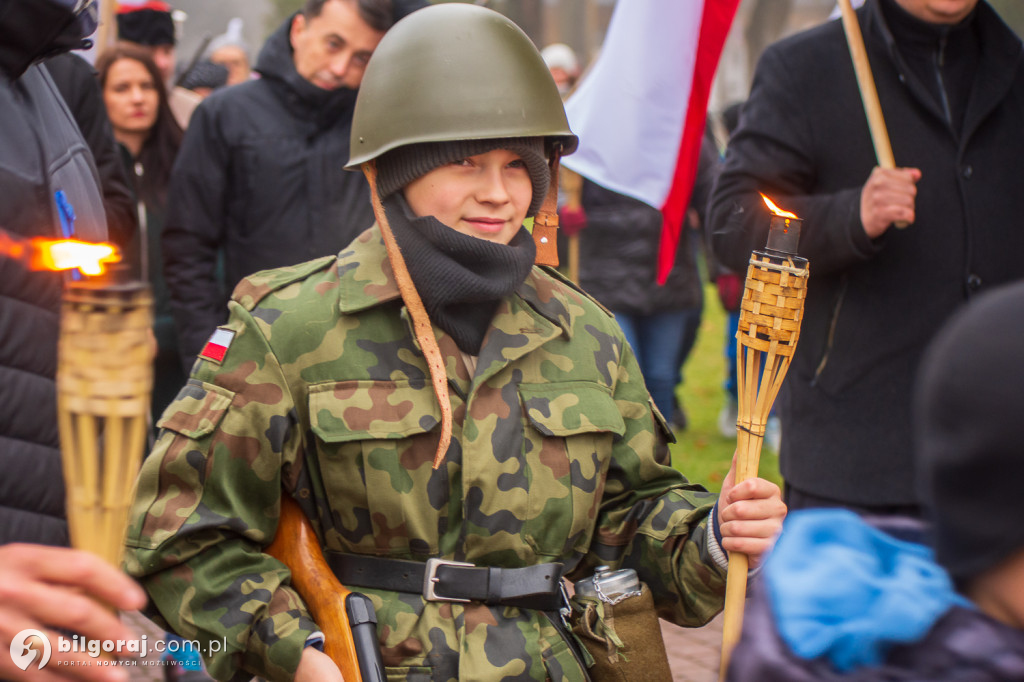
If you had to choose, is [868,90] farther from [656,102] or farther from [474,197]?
[474,197]

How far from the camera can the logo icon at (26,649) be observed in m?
1.47

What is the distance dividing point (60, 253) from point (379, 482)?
0.80 meters

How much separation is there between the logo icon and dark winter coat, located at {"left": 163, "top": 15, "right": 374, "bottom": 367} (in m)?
2.91

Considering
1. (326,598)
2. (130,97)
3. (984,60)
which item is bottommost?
(326,598)

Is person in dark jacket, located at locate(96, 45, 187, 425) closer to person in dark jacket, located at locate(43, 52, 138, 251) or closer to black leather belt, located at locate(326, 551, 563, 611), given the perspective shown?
person in dark jacket, located at locate(43, 52, 138, 251)

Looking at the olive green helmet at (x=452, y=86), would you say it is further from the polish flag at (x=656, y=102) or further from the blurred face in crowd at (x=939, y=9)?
the polish flag at (x=656, y=102)

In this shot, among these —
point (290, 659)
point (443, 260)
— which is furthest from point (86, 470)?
point (443, 260)

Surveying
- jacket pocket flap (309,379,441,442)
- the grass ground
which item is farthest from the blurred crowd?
the grass ground

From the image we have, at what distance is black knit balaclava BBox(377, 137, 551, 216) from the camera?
245cm

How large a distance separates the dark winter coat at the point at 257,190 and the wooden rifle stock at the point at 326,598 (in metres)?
2.12

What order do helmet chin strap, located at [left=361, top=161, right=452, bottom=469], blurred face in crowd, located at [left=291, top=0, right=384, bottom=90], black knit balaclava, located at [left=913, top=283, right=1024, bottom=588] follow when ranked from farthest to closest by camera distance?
blurred face in crowd, located at [left=291, top=0, right=384, bottom=90] < helmet chin strap, located at [left=361, top=161, right=452, bottom=469] < black knit balaclava, located at [left=913, top=283, right=1024, bottom=588]

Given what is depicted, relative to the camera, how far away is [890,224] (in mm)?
3150

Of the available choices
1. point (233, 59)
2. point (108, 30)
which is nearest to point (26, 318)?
point (108, 30)

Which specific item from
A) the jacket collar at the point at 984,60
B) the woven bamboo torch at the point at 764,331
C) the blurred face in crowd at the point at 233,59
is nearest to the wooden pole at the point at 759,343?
the woven bamboo torch at the point at 764,331
